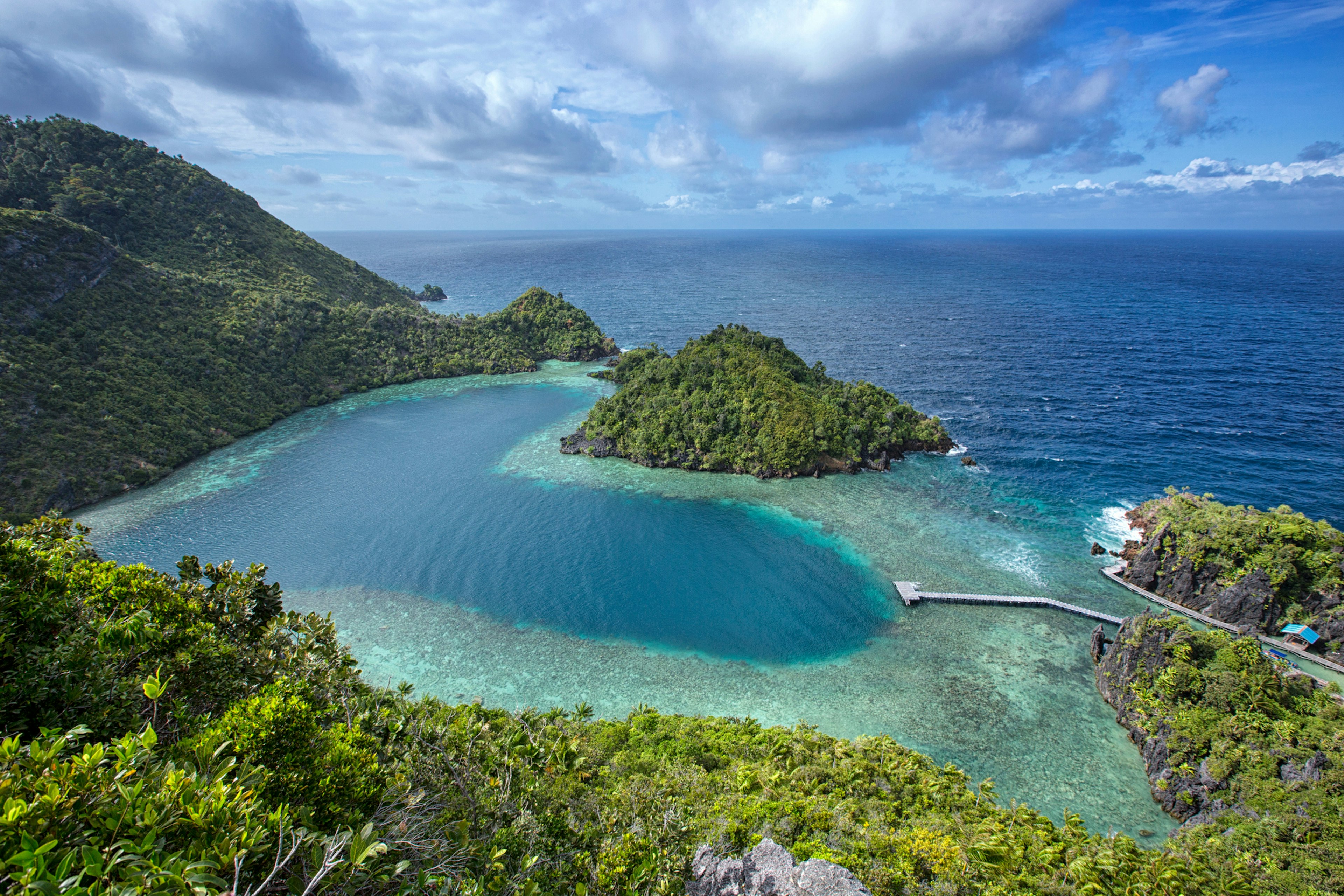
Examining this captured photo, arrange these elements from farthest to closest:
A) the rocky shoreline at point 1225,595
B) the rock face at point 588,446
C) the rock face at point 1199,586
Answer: the rock face at point 588,446 → the rock face at point 1199,586 → the rocky shoreline at point 1225,595

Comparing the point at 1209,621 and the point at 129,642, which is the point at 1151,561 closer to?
the point at 1209,621

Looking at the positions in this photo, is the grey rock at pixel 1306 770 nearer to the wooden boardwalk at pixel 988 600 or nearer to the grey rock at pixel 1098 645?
the grey rock at pixel 1098 645

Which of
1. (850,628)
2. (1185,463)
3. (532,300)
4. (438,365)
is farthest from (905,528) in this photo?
(532,300)

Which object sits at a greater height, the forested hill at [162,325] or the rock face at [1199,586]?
the forested hill at [162,325]

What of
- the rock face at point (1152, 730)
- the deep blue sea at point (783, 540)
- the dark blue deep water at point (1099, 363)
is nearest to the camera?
the rock face at point (1152, 730)

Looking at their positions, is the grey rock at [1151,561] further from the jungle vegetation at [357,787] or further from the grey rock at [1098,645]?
the jungle vegetation at [357,787]

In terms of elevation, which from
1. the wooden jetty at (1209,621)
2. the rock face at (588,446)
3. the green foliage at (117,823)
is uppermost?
the green foliage at (117,823)

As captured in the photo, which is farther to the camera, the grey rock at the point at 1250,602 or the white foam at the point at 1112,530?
the white foam at the point at 1112,530

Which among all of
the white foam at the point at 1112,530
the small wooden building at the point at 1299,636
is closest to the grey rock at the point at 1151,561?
the white foam at the point at 1112,530

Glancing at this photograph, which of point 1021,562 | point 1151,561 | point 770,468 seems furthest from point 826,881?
point 770,468
